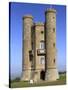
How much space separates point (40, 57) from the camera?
2.43m

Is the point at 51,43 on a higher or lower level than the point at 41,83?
higher

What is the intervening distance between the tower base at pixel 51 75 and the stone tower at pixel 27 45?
17 cm

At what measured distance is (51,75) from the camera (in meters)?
2.43

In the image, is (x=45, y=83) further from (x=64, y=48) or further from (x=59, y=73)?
(x=64, y=48)

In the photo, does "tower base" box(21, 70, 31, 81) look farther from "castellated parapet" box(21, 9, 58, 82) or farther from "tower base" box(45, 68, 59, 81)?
"tower base" box(45, 68, 59, 81)

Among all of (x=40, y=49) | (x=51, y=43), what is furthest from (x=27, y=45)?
(x=51, y=43)

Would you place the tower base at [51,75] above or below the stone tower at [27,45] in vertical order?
below

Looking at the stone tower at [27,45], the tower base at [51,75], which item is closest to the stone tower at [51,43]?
the tower base at [51,75]

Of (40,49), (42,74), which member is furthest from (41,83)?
(40,49)

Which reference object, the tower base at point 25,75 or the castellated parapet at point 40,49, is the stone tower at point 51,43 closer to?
the castellated parapet at point 40,49

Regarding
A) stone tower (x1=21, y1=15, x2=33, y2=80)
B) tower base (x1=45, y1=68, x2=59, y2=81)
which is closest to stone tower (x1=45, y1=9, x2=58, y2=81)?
tower base (x1=45, y1=68, x2=59, y2=81)

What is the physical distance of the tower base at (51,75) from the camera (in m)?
2.41

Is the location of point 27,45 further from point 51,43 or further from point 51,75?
point 51,75

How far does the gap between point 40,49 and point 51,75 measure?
0.26m
